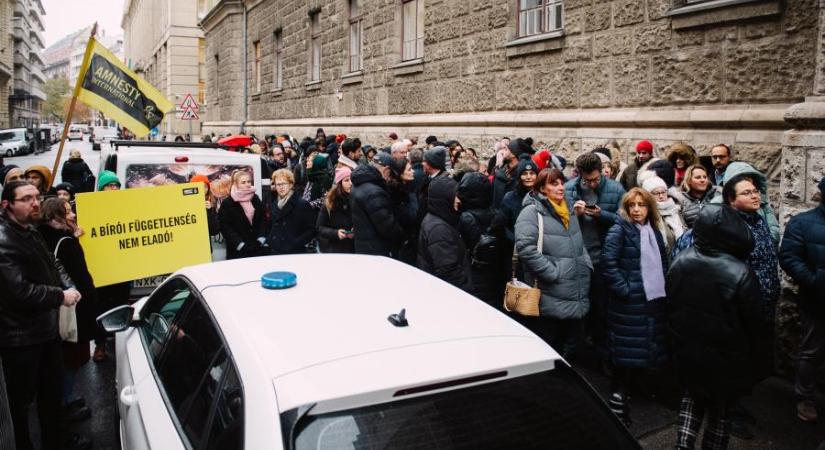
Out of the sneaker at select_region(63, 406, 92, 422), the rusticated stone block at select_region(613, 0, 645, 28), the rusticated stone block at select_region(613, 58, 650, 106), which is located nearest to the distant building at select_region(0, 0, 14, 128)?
the rusticated stone block at select_region(613, 0, 645, 28)

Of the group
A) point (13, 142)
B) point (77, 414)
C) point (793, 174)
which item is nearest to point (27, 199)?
point (77, 414)

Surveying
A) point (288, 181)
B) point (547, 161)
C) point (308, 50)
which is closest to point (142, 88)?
point (288, 181)

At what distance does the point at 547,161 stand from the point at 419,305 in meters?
5.27

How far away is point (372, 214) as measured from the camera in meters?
6.09

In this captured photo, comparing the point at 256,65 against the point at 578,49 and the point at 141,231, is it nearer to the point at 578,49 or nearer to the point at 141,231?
the point at 578,49

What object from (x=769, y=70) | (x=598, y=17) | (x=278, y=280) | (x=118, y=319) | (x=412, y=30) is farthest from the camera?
(x=412, y=30)

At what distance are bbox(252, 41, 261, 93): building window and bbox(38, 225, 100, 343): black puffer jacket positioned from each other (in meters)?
22.1

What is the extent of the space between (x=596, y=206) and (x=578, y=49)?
157 inches

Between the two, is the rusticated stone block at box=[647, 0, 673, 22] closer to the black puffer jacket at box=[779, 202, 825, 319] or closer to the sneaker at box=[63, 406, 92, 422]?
the black puffer jacket at box=[779, 202, 825, 319]

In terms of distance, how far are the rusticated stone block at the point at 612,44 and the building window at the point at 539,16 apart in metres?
0.88

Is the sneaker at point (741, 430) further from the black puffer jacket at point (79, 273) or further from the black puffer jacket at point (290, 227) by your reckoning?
the black puffer jacket at point (79, 273)

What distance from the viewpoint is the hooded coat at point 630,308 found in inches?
193

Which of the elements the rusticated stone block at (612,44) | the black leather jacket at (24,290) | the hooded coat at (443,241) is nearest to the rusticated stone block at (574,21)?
the rusticated stone block at (612,44)

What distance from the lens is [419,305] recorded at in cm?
273
